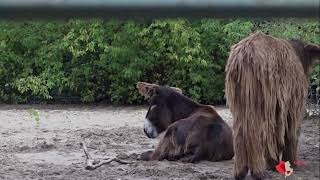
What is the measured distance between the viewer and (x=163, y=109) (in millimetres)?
7691

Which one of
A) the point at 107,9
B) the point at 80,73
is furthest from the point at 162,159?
the point at 80,73

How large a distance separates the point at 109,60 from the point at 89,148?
767cm

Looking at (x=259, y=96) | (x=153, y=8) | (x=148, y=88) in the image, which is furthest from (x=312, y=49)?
(x=153, y=8)

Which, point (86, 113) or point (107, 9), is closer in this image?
point (107, 9)

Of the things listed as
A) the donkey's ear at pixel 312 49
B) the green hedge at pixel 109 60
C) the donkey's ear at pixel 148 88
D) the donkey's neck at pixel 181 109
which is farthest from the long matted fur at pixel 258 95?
the green hedge at pixel 109 60

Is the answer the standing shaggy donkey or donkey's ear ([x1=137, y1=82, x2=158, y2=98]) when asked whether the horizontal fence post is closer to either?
the standing shaggy donkey

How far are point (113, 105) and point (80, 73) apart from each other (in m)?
1.28

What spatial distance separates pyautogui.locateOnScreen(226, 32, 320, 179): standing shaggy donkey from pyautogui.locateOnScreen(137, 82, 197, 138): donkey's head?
2233mm

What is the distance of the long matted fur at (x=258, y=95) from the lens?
5.21m

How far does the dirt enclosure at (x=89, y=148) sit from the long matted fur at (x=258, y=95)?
2.79 ft

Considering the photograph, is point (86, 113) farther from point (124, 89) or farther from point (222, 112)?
point (222, 112)

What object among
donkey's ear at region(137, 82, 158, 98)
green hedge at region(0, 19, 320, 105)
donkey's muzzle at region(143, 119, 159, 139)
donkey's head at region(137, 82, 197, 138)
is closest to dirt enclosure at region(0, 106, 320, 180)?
donkey's muzzle at region(143, 119, 159, 139)

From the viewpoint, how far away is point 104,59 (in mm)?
15961

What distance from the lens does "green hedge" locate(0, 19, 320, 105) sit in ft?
50.9
